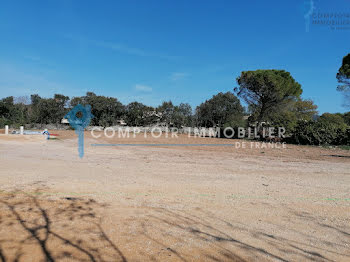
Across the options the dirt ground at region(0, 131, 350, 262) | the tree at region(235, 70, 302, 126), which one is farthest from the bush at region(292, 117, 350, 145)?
the dirt ground at region(0, 131, 350, 262)

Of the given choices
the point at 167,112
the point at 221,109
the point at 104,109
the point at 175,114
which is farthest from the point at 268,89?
the point at 104,109

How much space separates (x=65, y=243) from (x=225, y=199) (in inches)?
116

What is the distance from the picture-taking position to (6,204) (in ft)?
12.4

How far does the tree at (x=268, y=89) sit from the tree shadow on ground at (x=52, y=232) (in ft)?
92.2

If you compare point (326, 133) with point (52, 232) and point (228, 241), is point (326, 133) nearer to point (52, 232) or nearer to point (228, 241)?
point (228, 241)

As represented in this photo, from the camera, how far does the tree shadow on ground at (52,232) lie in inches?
95.8

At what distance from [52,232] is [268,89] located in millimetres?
29740

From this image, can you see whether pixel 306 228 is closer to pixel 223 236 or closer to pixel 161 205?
pixel 223 236

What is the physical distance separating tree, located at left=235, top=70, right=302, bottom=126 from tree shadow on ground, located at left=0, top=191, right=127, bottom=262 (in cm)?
2810

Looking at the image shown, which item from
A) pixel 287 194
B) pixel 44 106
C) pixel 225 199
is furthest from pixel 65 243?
pixel 44 106

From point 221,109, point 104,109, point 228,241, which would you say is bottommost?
point 228,241

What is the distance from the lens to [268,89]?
28766mm

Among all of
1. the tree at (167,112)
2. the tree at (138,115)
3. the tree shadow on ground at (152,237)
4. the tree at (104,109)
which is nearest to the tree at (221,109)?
the tree at (167,112)

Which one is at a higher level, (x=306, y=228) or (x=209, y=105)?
(x=209, y=105)
